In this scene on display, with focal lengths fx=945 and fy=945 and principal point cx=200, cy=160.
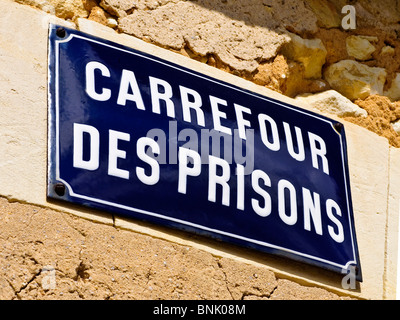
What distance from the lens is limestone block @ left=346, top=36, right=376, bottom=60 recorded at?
11.0ft

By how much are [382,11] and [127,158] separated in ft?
4.62

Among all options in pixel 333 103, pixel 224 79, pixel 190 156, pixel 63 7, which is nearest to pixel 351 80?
pixel 333 103

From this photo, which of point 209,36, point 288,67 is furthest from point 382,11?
point 209,36

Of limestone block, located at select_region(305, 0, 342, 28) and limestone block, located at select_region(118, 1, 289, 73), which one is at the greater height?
limestone block, located at select_region(305, 0, 342, 28)

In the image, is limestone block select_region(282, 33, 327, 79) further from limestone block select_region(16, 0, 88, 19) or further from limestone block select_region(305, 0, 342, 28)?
Result: limestone block select_region(16, 0, 88, 19)

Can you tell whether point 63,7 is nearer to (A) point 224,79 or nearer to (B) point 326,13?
(A) point 224,79

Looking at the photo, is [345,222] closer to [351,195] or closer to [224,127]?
[351,195]

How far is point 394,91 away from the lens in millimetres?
3379

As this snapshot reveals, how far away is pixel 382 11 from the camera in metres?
3.49

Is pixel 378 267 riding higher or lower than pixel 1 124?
lower

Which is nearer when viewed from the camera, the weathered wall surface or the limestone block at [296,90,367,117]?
the weathered wall surface

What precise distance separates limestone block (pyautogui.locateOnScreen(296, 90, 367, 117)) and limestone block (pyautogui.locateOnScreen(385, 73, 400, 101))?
159mm

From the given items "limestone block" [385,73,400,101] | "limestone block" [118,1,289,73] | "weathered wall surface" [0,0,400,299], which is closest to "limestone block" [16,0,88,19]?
"weathered wall surface" [0,0,400,299]

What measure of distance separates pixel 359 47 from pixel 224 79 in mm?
654
